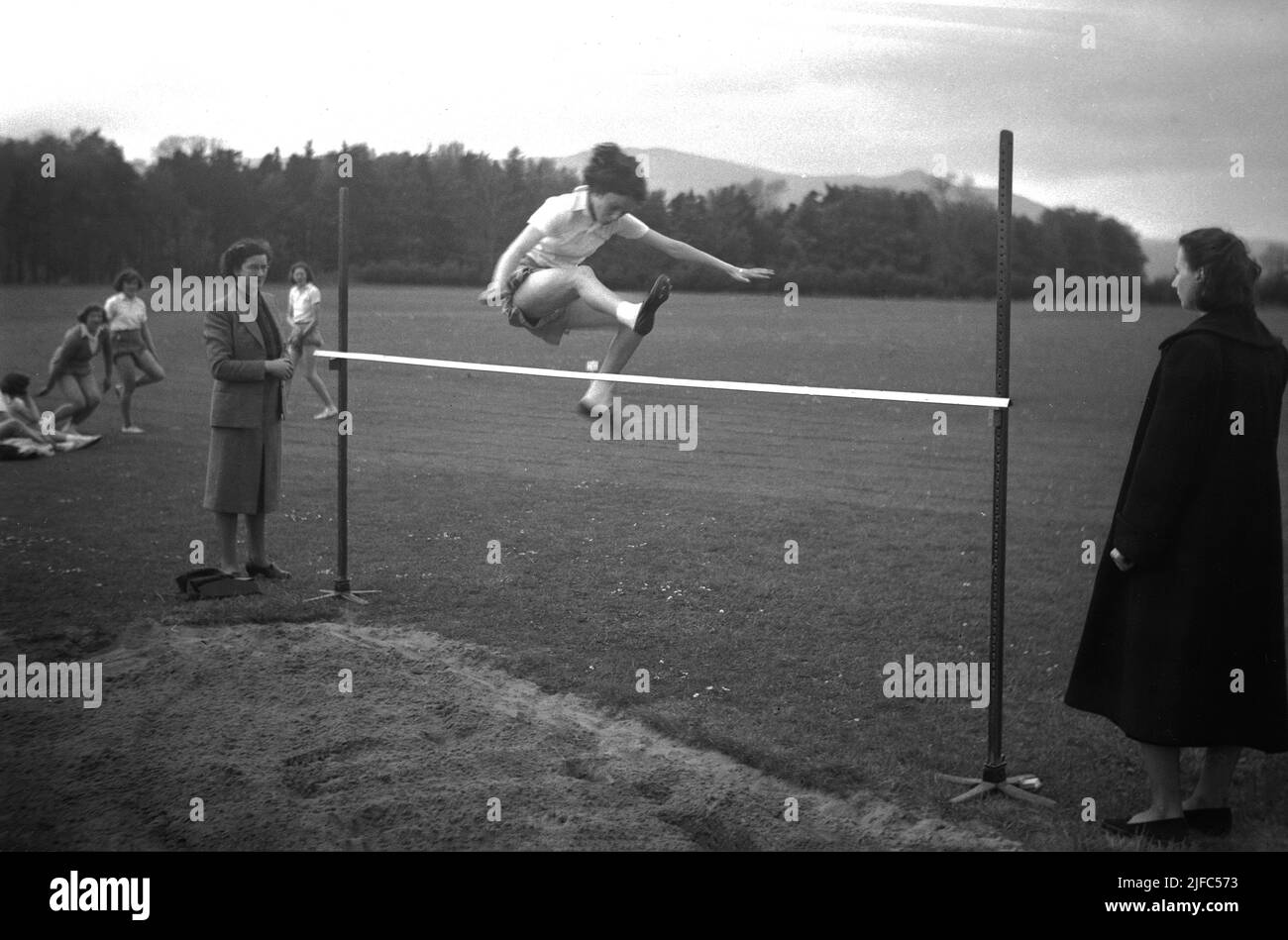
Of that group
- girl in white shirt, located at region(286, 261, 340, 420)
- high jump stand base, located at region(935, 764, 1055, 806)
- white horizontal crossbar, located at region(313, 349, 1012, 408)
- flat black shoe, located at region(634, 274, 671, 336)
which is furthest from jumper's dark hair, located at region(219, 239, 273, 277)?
high jump stand base, located at region(935, 764, 1055, 806)

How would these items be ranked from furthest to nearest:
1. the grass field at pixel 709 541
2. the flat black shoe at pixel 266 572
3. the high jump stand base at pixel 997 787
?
the flat black shoe at pixel 266 572, the grass field at pixel 709 541, the high jump stand base at pixel 997 787

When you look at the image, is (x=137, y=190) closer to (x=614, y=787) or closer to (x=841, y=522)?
(x=841, y=522)

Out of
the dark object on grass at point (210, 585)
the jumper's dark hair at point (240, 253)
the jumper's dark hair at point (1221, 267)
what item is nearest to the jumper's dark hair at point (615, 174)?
the jumper's dark hair at point (240, 253)

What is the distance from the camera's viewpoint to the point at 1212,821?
4.71m

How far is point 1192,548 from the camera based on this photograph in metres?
4.53

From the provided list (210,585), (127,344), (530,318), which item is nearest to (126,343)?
(127,344)

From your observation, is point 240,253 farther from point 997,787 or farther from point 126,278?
point 126,278

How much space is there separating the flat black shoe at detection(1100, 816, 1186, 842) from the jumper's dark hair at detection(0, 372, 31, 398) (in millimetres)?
12389

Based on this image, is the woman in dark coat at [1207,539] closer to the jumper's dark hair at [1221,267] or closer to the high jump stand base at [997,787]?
the jumper's dark hair at [1221,267]

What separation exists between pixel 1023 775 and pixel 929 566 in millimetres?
3798

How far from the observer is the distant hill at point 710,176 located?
6.64 metres

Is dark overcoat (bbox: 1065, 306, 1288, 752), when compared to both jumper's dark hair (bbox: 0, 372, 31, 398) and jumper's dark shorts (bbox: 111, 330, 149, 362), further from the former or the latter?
jumper's dark shorts (bbox: 111, 330, 149, 362)

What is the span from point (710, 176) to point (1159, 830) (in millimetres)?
3886

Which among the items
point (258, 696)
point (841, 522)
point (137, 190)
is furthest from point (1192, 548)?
point (137, 190)
